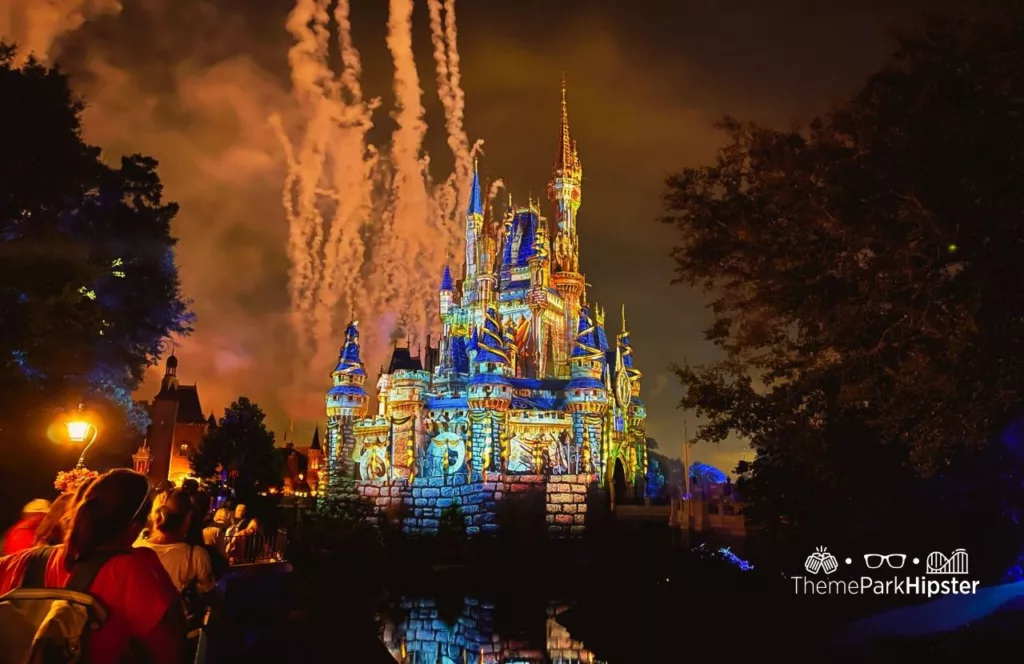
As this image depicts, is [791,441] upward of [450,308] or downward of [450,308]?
downward

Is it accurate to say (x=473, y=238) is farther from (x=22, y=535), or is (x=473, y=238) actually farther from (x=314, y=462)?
(x=22, y=535)

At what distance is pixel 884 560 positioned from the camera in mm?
18047

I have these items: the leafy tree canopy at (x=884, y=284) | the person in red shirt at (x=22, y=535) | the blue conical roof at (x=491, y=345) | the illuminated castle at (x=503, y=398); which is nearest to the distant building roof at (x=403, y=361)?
the illuminated castle at (x=503, y=398)

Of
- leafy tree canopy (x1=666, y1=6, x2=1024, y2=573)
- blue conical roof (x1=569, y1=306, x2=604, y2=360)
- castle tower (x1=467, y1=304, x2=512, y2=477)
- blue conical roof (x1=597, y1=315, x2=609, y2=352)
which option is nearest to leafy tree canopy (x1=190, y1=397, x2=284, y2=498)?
castle tower (x1=467, y1=304, x2=512, y2=477)

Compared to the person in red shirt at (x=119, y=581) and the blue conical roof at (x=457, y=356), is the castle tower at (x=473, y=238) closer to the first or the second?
the blue conical roof at (x=457, y=356)

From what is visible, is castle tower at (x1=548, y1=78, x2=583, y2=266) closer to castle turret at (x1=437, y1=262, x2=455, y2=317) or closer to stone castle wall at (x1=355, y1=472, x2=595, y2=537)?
castle turret at (x1=437, y1=262, x2=455, y2=317)

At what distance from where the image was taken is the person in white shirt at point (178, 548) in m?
6.31

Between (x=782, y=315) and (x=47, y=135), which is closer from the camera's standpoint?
(x=782, y=315)

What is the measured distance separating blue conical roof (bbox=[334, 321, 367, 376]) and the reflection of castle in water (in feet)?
90.9

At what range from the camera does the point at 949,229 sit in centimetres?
1294

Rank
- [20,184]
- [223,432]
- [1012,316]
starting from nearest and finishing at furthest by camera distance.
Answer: [1012,316], [20,184], [223,432]

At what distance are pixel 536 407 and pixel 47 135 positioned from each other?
108ft

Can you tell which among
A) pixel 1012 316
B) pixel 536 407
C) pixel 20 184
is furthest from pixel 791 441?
pixel 536 407

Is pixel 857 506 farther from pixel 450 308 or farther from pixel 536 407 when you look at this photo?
pixel 450 308
